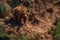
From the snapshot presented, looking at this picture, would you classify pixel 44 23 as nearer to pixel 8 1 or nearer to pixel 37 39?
pixel 37 39

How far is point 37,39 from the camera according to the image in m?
6.18

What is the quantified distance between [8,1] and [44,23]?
1176 mm

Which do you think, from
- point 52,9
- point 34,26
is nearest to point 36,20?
point 34,26

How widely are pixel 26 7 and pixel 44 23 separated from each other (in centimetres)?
63

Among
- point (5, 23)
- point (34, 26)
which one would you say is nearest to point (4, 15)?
point (5, 23)

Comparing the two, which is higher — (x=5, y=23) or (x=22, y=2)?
(x=22, y=2)

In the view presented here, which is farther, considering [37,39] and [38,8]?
[38,8]

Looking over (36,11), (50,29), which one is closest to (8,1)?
(36,11)

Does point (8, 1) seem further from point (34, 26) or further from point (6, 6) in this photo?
point (34, 26)

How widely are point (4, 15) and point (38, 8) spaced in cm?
91

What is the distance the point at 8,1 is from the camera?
6.97m

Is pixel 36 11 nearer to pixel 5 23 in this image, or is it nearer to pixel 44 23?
pixel 44 23

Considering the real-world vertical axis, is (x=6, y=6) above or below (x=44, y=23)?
above

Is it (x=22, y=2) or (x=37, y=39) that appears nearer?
(x=37, y=39)
